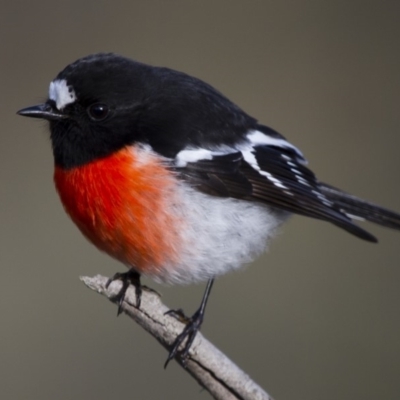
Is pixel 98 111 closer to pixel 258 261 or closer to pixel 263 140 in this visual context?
pixel 263 140

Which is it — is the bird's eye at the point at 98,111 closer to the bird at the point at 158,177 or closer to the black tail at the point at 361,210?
the bird at the point at 158,177

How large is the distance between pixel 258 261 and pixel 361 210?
1.73m

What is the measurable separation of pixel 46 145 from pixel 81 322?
1.11m

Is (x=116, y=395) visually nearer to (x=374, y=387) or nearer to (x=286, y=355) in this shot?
(x=286, y=355)

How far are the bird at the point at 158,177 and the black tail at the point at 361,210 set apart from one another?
0.92ft

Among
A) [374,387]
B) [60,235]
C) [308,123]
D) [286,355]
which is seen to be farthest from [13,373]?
[308,123]

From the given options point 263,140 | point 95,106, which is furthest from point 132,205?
point 263,140

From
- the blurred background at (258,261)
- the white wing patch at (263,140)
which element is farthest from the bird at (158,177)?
the blurred background at (258,261)

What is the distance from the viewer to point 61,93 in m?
3.57

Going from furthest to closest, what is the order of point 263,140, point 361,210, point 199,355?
point 361,210, point 263,140, point 199,355

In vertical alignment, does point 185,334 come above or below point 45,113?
below

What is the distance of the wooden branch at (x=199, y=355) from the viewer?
288 centimetres

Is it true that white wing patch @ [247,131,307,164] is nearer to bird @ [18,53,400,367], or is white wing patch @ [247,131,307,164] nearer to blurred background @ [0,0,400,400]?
bird @ [18,53,400,367]

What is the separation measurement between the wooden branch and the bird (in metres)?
0.15
